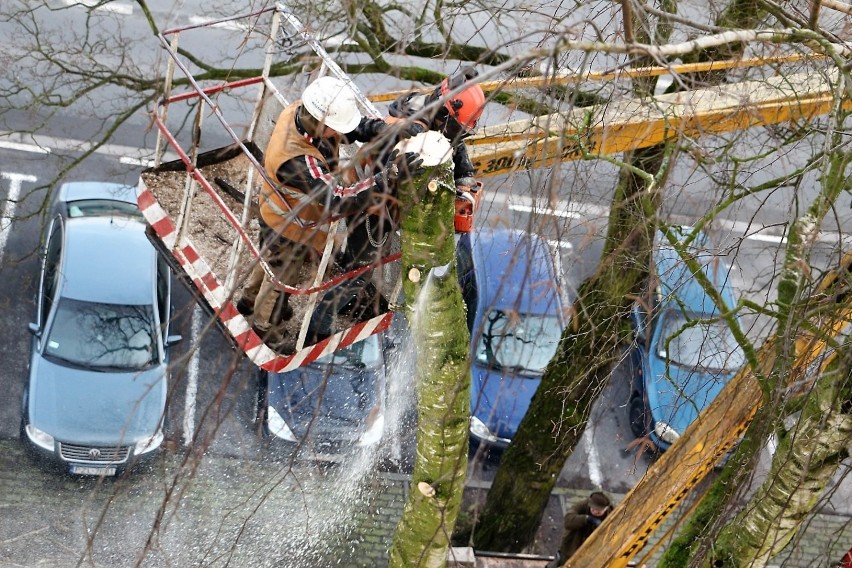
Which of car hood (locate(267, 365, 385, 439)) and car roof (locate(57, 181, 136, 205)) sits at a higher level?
car roof (locate(57, 181, 136, 205))

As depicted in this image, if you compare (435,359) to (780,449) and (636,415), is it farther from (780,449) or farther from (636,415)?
(636,415)

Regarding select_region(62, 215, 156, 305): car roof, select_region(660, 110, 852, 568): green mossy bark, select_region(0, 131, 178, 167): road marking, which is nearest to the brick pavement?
select_region(62, 215, 156, 305): car roof

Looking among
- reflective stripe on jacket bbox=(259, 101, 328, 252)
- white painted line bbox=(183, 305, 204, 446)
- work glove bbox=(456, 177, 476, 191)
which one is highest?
work glove bbox=(456, 177, 476, 191)

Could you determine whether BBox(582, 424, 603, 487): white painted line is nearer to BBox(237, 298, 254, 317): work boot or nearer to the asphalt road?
the asphalt road

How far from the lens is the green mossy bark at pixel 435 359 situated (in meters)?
5.12

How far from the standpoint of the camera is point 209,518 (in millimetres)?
10250

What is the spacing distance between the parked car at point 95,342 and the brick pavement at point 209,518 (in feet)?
0.95

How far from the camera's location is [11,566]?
31.0ft

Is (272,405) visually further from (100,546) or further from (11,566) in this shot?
(11,566)

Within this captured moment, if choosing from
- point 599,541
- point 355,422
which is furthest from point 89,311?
point 599,541

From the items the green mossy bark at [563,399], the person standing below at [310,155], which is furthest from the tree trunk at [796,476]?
the person standing below at [310,155]

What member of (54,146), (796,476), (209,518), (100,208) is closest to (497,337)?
(209,518)

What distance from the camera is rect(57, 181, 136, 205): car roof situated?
11.6 meters

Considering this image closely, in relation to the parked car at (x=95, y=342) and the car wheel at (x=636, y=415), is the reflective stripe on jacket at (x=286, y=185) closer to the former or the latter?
the parked car at (x=95, y=342)
